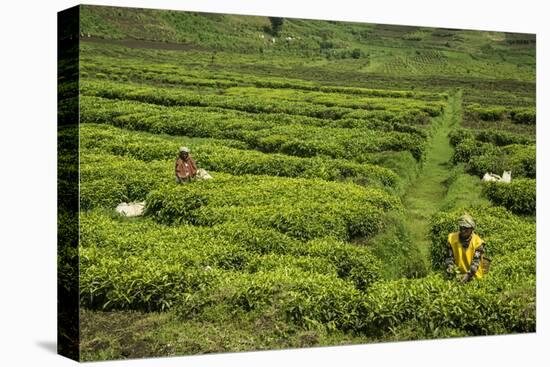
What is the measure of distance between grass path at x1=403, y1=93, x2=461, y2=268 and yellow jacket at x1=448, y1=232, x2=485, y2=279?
0.41 metres

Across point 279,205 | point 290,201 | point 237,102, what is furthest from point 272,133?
point 279,205

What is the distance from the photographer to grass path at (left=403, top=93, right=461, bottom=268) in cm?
1233

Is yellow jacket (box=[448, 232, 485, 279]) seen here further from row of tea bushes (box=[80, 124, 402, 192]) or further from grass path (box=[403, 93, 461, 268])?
row of tea bushes (box=[80, 124, 402, 192])

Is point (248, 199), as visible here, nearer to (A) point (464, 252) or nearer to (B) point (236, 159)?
(B) point (236, 159)

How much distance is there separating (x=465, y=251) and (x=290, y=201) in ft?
8.83

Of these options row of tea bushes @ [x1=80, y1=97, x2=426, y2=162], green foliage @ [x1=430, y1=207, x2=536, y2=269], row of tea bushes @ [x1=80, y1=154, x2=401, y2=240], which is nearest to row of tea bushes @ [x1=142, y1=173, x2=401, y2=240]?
row of tea bushes @ [x1=80, y1=154, x2=401, y2=240]

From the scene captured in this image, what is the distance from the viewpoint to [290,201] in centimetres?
1161

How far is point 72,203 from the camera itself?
1016cm

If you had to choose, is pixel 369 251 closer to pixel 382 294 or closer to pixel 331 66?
pixel 382 294

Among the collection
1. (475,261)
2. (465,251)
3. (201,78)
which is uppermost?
(201,78)

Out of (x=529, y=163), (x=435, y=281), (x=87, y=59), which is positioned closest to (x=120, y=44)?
Answer: (x=87, y=59)

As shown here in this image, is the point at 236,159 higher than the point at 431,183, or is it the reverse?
the point at 236,159

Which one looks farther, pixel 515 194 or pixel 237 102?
pixel 515 194

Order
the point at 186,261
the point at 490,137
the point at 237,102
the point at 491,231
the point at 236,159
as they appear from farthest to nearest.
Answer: the point at 490,137 < the point at 491,231 < the point at 237,102 < the point at 236,159 < the point at 186,261
